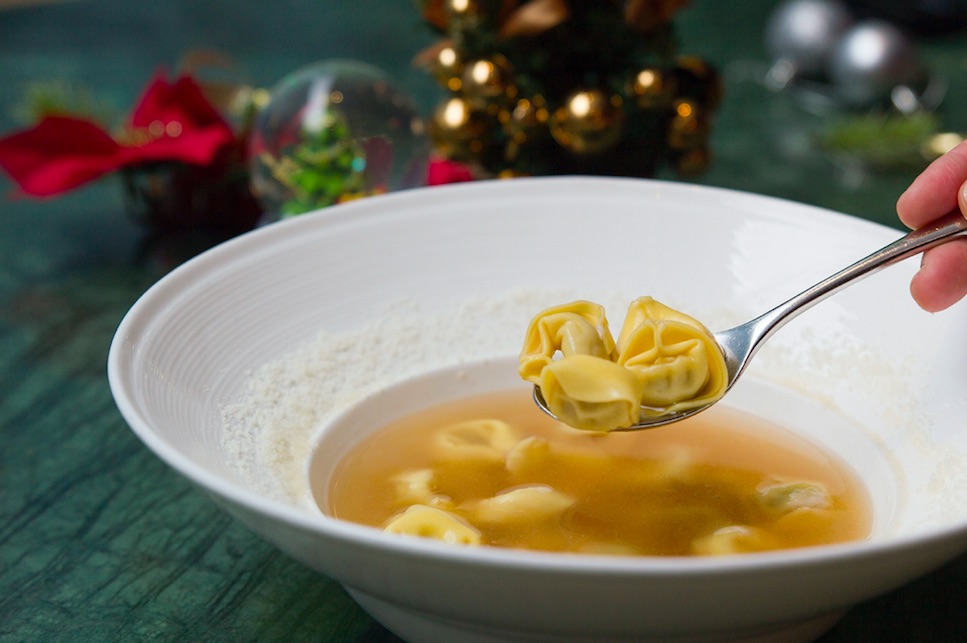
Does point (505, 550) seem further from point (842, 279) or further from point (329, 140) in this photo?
point (329, 140)

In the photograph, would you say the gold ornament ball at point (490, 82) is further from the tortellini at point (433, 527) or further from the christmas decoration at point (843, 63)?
the christmas decoration at point (843, 63)

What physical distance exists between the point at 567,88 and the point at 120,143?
0.74 meters

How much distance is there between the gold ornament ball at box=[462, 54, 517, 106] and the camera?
1483mm

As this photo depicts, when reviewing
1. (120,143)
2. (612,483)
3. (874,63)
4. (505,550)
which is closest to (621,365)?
(612,483)

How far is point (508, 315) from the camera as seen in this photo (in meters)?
1.14

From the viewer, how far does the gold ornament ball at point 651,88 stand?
4.96ft

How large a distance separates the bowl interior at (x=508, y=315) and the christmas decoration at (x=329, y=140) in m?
0.44

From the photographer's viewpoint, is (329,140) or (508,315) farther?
(329,140)

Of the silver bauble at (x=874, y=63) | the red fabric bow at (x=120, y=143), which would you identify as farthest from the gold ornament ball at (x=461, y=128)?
the silver bauble at (x=874, y=63)

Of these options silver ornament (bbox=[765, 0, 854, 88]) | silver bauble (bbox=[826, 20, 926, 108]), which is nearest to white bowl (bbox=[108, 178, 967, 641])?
silver bauble (bbox=[826, 20, 926, 108])

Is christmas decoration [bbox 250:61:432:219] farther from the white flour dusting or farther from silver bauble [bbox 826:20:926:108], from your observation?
silver bauble [bbox 826:20:926:108]

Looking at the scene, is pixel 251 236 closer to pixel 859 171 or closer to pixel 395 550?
pixel 395 550

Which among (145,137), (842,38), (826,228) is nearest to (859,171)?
(842,38)

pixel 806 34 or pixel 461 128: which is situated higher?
pixel 806 34
